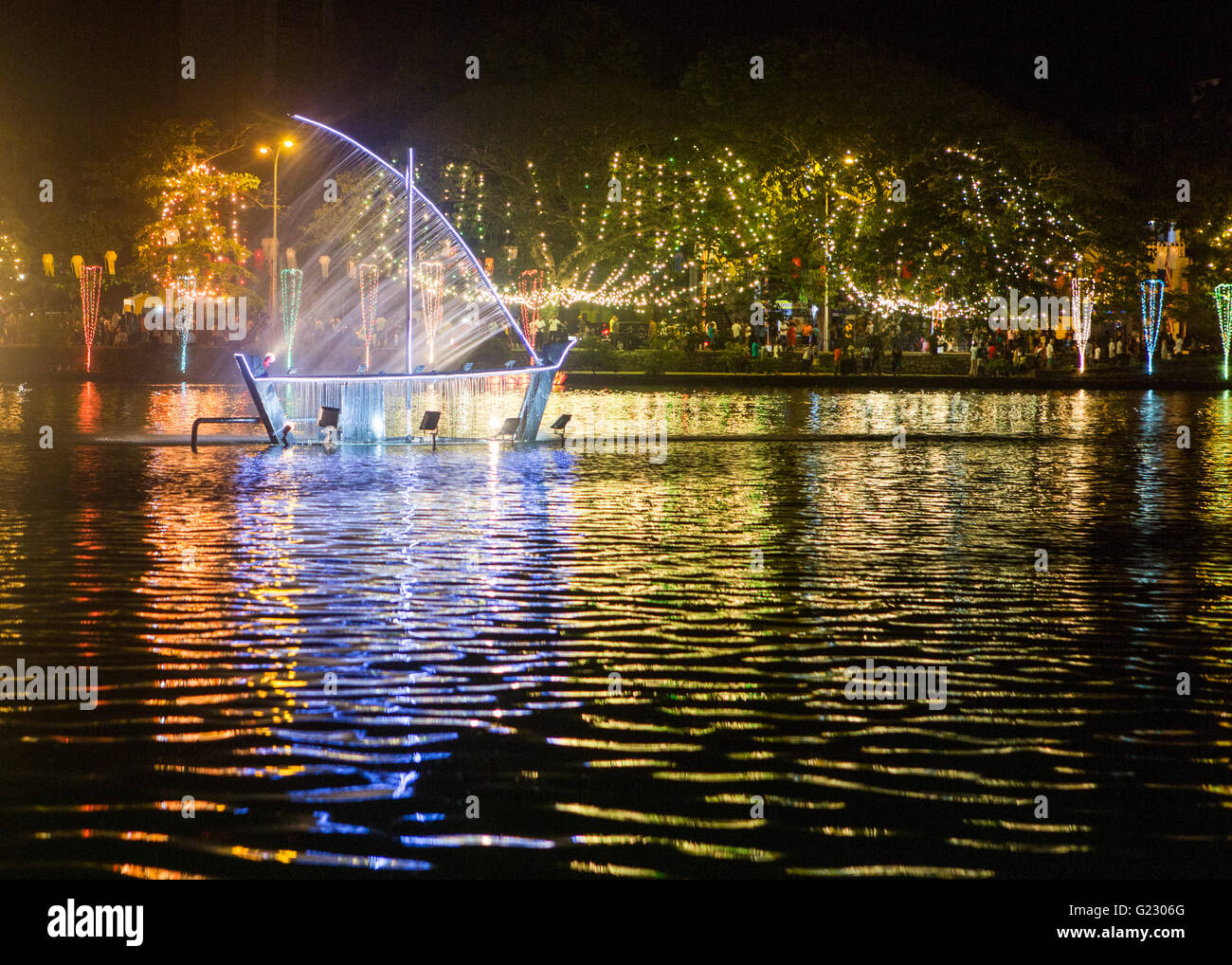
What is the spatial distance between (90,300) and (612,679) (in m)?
66.6

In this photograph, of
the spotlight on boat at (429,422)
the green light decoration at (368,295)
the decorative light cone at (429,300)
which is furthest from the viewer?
the green light decoration at (368,295)

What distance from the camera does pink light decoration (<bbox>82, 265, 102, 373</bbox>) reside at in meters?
60.0

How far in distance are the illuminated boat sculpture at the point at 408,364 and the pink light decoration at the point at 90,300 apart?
315 inches

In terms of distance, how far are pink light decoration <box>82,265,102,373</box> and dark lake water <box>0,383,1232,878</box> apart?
4348 cm

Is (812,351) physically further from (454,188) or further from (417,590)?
(417,590)

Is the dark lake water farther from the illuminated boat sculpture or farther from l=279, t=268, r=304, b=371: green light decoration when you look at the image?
l=279, t=268, r=304, b=371: green light decoration

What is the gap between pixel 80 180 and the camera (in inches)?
2766

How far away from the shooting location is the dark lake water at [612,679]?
19.1 feet

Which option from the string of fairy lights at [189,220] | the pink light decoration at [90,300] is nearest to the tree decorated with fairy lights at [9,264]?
the pink light decoration at [90,300]

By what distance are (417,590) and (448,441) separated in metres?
14.3

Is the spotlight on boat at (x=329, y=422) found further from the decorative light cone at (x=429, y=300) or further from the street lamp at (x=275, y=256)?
the decorative light cone at (x=429, y=300)

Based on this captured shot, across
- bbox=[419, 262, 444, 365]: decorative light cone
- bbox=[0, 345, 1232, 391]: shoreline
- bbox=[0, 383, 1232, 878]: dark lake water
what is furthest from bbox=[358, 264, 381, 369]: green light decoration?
bbox=[0, 383, 1232, 878]: dark lake water

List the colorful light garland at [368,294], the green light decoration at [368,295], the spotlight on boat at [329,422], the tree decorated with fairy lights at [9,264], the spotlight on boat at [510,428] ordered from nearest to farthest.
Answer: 1. the spotlight on boat at [329,422]
2. the spotlight on boat at [510,428]
3. the green light decoration at [368,295]
4. the colorful light garland at [368,294]
5. the tree decorated with fairy lights at [9,264]
